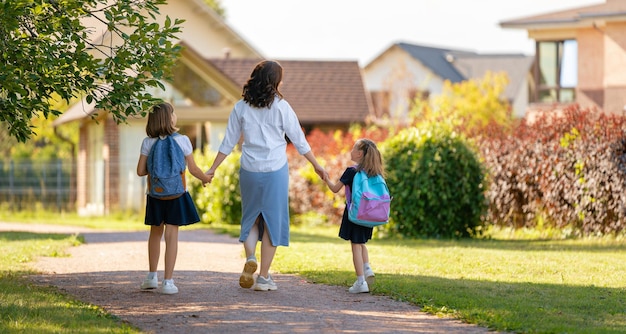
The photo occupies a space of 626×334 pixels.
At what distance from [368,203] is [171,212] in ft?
5.80

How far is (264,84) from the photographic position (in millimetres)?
9273

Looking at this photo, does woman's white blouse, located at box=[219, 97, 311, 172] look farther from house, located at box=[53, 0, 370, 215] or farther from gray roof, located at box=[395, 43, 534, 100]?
gray roof, located at box=[395, 43, 534, 100]

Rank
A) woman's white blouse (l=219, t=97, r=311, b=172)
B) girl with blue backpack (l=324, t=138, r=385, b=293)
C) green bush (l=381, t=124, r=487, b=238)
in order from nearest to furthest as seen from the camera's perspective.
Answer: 1. woman's white blouse (l=219, t=97, r=311, b=172)
2. girl with blue backpack (l=324, t=138, r=385, b=293)
3. green bush (l=381, t=124, r=487, b=238)

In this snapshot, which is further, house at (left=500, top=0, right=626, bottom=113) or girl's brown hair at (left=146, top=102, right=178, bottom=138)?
house at (left=500, top=0, right=626, bottom=113)

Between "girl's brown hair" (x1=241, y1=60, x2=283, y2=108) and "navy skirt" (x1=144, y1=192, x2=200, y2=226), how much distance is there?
42.5 inches

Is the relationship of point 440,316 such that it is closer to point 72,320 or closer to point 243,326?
point 243,326

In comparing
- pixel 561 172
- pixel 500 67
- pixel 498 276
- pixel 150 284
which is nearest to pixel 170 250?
pixel 150 284

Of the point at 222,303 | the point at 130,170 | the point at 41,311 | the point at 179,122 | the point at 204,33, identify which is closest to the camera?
the point at 41,311

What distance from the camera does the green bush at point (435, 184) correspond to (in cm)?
1655

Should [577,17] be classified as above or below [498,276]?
above

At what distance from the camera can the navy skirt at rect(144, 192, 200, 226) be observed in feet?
30.6

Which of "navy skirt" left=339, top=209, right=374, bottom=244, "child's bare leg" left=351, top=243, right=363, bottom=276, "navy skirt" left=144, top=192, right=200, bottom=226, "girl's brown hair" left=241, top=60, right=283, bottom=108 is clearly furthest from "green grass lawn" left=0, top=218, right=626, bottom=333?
"girl's brown hair" left=241, top=60, right=283, bottom=108

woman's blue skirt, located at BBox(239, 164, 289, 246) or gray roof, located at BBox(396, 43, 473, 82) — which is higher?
gray roof, located at BBox(396, 43, 473, 82)

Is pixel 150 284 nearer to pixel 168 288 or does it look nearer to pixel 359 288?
pixel 168 288
